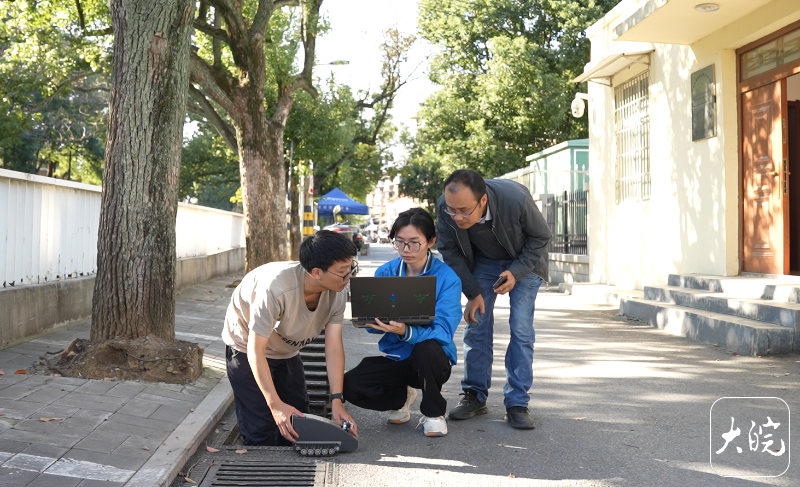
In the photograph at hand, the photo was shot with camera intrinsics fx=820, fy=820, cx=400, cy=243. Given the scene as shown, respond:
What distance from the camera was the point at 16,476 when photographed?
3.90m

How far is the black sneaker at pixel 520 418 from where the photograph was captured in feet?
17.5

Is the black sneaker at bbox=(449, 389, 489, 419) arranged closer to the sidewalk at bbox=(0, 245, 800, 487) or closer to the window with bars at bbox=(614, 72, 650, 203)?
the sidewalk at bbox=(0, 245, 800, 487)

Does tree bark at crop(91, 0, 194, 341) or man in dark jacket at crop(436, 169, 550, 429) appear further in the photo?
tree bark at crop(91, 0, 194, 341)

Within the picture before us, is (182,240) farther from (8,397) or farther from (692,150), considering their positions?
(8,397)

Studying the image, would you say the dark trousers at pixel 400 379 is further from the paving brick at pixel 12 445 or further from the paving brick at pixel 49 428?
the paving brick at pixel 12 445

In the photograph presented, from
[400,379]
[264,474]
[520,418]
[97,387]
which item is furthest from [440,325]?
[97,387]

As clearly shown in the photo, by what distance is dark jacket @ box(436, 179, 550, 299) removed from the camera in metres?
5.42

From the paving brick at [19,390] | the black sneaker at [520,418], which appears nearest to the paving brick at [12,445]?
the paving brick at [19,390]

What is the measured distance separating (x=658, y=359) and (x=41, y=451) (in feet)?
19.1

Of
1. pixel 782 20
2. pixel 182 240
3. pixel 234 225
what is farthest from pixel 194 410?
pixel 234 225

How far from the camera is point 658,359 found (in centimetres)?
809

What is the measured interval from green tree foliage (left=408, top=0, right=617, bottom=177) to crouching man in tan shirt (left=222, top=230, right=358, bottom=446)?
86.0 ft

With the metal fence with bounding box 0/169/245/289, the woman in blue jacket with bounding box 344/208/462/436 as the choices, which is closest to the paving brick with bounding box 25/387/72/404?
the woman in blue jacket with bounding box 344/208/462/436

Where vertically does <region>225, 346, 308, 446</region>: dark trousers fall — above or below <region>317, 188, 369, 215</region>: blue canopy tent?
below
